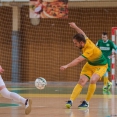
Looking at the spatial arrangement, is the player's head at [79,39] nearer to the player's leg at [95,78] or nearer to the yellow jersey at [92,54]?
the yellow jersey at [92,54]

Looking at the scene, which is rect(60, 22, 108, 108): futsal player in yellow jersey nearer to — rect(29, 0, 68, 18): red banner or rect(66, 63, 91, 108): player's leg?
rect(66, 63, 91, 108): player's leg

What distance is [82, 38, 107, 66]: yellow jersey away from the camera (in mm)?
9852

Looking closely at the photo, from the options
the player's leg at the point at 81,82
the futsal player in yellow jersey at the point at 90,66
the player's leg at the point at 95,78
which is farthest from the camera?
the player's leg at the point at 81,82

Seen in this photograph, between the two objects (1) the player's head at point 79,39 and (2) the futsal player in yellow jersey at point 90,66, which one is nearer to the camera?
(1) the player's head at point 79,39

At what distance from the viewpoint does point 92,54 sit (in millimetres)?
10008

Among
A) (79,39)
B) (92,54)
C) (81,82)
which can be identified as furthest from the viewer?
(81,82)

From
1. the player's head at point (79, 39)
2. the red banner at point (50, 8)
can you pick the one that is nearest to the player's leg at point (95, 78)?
the player's head at point (79, 39)

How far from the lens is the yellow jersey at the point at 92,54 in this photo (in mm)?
9852

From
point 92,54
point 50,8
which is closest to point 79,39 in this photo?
point 92,54

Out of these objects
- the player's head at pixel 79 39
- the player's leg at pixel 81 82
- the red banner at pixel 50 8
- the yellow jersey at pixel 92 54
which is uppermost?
the red banner at pixel 50 8

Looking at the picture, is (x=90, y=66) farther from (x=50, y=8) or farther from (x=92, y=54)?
(x=50, y=8)

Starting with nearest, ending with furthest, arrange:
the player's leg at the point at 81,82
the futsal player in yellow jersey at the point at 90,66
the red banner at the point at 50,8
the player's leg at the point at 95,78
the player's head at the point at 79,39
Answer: the player's head at the point at 79,39 → the futsal player in yellow jersey at the point at 90,66 → the player's leg at the point at 95,78 → the player's leg at the point at 81,82 → the red banner at the point at 50,8

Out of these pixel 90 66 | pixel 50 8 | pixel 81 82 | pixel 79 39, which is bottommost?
pixel 81 82

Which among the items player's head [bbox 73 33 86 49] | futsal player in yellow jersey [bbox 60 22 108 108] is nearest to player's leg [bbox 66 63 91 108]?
futsal player in yellow jersey [bbox 60 22 108 108]
